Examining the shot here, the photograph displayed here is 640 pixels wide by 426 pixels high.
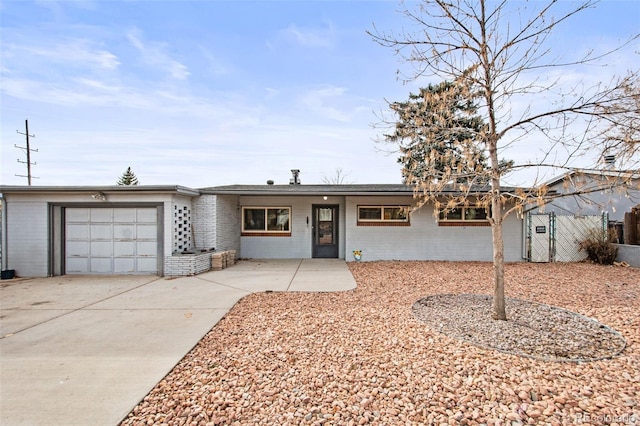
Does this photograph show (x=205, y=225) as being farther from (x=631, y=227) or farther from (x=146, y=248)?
(x=631, y=227)

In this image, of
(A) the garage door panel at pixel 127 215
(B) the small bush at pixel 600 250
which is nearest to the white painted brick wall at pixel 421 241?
(B) the small bush at pixel 600 250

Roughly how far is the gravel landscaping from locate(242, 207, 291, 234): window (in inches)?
235

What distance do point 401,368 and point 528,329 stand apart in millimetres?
2082

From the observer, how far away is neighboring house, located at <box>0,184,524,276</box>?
7.70m

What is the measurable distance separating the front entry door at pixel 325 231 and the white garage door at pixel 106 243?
215 inches

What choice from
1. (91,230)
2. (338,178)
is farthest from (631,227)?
(338,178)

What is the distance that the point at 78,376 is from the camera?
2684 mm

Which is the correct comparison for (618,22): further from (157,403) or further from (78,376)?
(78,376)

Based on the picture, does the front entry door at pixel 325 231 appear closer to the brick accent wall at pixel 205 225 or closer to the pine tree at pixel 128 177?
the brick accent wall at pixel 205 225

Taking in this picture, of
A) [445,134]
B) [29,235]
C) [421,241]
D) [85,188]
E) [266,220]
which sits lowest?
[421,241]

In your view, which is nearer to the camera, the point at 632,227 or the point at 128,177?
the point at 632,227

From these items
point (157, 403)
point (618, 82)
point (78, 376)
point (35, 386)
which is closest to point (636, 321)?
point (618, 82)

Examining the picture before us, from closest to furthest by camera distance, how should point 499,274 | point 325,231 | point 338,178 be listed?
1. point 499,274
2. point 325,231
3. point 338,178

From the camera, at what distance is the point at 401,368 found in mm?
2680
